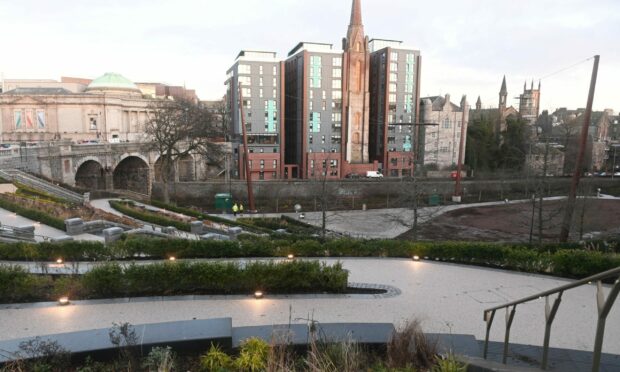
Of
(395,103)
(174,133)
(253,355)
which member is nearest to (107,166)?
(174,133)

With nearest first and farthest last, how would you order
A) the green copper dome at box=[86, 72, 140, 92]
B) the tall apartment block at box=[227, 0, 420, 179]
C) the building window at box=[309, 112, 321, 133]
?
the tall apartment block at box=[227, 0, 420, 179] → the building window at box=[309, 112, 321, 133] → the green copper dome at box=[86, 72, 140, 92]

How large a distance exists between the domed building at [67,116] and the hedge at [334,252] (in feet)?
167

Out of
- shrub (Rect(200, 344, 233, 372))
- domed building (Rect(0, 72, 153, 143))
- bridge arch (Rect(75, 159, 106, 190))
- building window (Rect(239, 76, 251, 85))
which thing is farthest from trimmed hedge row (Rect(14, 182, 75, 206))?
domed building (Rect(0, 72, 153, 143))

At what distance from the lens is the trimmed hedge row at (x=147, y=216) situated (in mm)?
24208

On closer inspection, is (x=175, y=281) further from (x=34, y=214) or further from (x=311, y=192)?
(x=311, y=192)

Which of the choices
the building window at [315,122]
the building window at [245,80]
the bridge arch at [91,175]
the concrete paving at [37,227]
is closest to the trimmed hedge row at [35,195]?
the concrete paving at [37,227]

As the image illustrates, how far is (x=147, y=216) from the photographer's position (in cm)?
2641

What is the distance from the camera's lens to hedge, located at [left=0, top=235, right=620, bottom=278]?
42.1 feet

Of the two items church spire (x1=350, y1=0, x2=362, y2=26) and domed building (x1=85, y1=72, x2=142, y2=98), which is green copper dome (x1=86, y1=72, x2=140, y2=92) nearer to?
domed building (x1=85, y1=72, x2=142, y2=98)

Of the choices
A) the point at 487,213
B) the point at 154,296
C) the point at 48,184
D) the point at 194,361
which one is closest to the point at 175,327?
the point at 194,361

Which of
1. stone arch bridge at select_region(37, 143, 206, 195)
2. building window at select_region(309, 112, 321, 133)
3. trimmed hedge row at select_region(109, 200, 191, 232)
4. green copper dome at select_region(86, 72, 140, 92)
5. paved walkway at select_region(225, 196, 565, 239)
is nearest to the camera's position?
trimmed hedge row at select_region(109, 200, 191, 232)

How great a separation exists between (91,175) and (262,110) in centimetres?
2248

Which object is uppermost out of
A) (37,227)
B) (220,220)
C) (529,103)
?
(529,103)

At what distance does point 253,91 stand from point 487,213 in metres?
32.2
